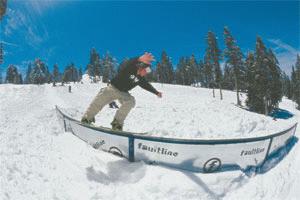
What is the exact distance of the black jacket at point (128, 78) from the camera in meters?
7.32

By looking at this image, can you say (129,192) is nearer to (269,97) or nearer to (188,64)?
(269,97)

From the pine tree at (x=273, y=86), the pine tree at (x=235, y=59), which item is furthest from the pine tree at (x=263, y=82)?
the pine tree at (x=235, y=59)

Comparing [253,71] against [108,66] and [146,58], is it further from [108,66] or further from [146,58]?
[108,66]

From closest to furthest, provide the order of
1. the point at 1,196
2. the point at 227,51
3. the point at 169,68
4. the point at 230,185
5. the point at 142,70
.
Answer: the point at 1,196 → the point at 230,185 → the point at 142,70 → the point at 227,51 → the point at 169,68

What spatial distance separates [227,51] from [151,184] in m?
50.6

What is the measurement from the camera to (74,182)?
18.2ft

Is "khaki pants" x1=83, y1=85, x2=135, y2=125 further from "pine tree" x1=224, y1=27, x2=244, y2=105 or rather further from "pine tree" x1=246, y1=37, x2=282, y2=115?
"pine tree" x1=224, y1=27, x2=244, y2=105

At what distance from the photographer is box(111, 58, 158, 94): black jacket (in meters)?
7.32

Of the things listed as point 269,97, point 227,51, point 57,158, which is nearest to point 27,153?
point 57,158

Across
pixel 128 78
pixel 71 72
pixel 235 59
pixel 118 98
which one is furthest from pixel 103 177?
pixel 71 72

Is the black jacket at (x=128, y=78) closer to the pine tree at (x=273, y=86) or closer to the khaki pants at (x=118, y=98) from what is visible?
the khaki pants at (x=118, y=98)

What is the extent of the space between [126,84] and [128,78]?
164 mm

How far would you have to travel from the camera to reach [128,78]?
7.43 meters

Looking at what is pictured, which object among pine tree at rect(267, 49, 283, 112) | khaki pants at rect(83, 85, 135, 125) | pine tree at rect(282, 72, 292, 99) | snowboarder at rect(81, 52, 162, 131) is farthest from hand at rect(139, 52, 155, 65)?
pine tree at rect(282, 72, 292, 99)
